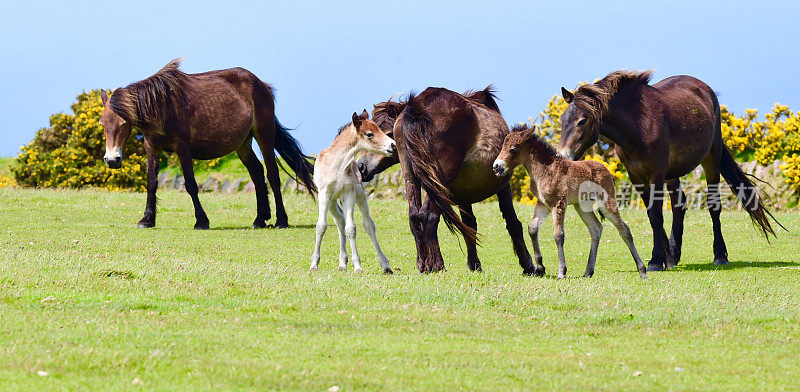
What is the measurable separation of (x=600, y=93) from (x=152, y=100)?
8643mm

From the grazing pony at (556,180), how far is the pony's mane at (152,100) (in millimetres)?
8374

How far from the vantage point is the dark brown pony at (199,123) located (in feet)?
53.3

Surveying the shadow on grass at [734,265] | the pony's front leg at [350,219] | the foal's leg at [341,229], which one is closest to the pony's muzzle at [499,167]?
the pony's front leg at [350,219]

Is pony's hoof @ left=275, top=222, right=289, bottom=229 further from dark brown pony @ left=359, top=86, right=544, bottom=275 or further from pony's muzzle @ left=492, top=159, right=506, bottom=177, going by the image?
pony's muzzle @ left=492, top=159, right=506, bottom=177

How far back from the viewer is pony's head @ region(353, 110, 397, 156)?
33.5 ft

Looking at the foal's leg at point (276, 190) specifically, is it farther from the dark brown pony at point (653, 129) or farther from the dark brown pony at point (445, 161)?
the dark brown pony at point (653, 129)

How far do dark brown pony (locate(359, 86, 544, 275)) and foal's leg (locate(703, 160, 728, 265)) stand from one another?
417 cm

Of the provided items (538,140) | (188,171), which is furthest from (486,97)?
(188,171)

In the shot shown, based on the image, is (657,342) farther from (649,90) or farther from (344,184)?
(649,90)

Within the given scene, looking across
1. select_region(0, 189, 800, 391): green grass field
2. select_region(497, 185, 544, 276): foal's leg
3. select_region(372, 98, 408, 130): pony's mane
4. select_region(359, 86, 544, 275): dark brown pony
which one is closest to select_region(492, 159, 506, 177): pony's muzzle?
select_region(359, 86, 544, 275): dark brown pony

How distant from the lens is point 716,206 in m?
13.7

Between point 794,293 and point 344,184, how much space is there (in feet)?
17.3

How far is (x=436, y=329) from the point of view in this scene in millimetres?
7285

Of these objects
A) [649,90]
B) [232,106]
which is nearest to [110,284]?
[649,90]
